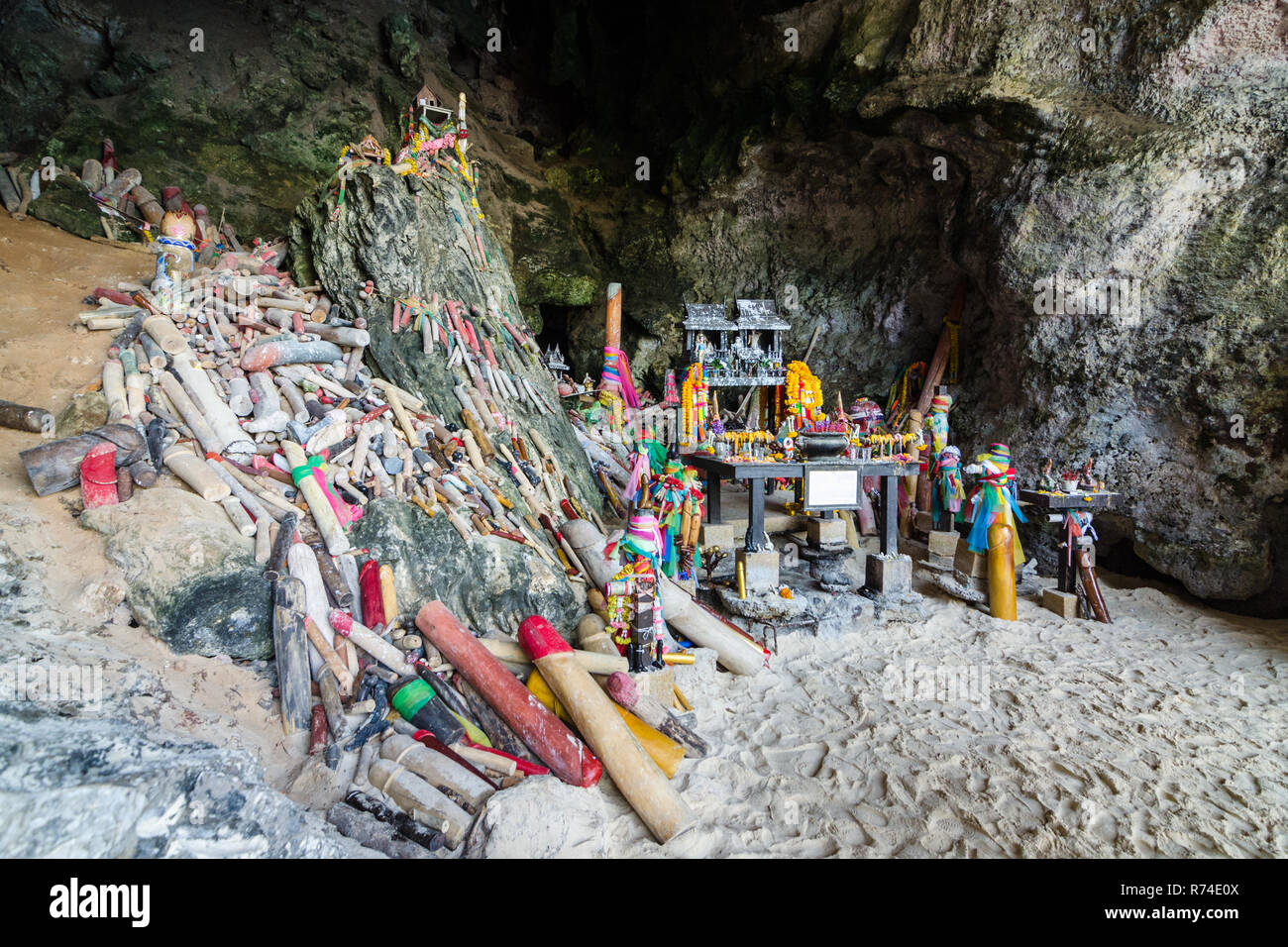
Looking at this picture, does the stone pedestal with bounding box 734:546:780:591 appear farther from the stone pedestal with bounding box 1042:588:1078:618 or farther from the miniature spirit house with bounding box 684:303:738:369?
the miniature spirit house with bounding box 684:303:738:369

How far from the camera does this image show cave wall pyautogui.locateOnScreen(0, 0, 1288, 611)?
298 inches

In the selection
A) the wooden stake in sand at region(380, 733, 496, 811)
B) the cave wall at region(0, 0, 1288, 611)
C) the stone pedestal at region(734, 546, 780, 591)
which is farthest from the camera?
the cave wall at region(0, 0, 1288, 611)

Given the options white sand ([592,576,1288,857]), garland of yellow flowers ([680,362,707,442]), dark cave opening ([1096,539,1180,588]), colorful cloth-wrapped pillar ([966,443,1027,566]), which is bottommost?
white sand ([592,576,1288,857])

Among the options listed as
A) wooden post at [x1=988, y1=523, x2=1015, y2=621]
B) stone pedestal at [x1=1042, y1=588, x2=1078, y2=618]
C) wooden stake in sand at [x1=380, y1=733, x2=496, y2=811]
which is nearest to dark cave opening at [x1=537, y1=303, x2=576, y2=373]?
wooden post at [x1=988, y1=523, x2=1015, y2=621]

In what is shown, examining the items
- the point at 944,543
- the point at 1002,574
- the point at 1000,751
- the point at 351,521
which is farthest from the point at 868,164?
the point at 351,521

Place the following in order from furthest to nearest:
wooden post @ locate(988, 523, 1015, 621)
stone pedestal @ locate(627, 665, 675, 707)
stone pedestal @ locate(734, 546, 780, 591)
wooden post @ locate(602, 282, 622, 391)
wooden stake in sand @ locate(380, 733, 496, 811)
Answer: wooden post @ locate(602, 282, 622, 391) < wooden post @ locate(988, 523, 1015, 621) < stone pedestal @ locate(734, 546, 780, 591) < stone pedestal @ locate(627, 665, 675, 707) < wooden stake in sand @ locate(380, 733, 496, 811)

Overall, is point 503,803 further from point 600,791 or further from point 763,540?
point 763,540

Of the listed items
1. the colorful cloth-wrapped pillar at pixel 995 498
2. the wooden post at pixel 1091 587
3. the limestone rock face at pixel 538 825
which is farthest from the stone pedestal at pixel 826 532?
the limestone rock face at pixel 538 825

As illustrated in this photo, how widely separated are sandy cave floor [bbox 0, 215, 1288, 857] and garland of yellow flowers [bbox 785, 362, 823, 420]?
5241 mm

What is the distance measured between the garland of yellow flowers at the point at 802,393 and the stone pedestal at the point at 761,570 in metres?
4.40

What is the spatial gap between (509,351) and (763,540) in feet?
15.6

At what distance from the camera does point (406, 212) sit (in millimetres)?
7535

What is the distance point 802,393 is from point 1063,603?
5.69m

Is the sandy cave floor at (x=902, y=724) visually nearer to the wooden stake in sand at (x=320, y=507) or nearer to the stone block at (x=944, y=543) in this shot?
the wooden stake in sand at (x=320, y=507)
